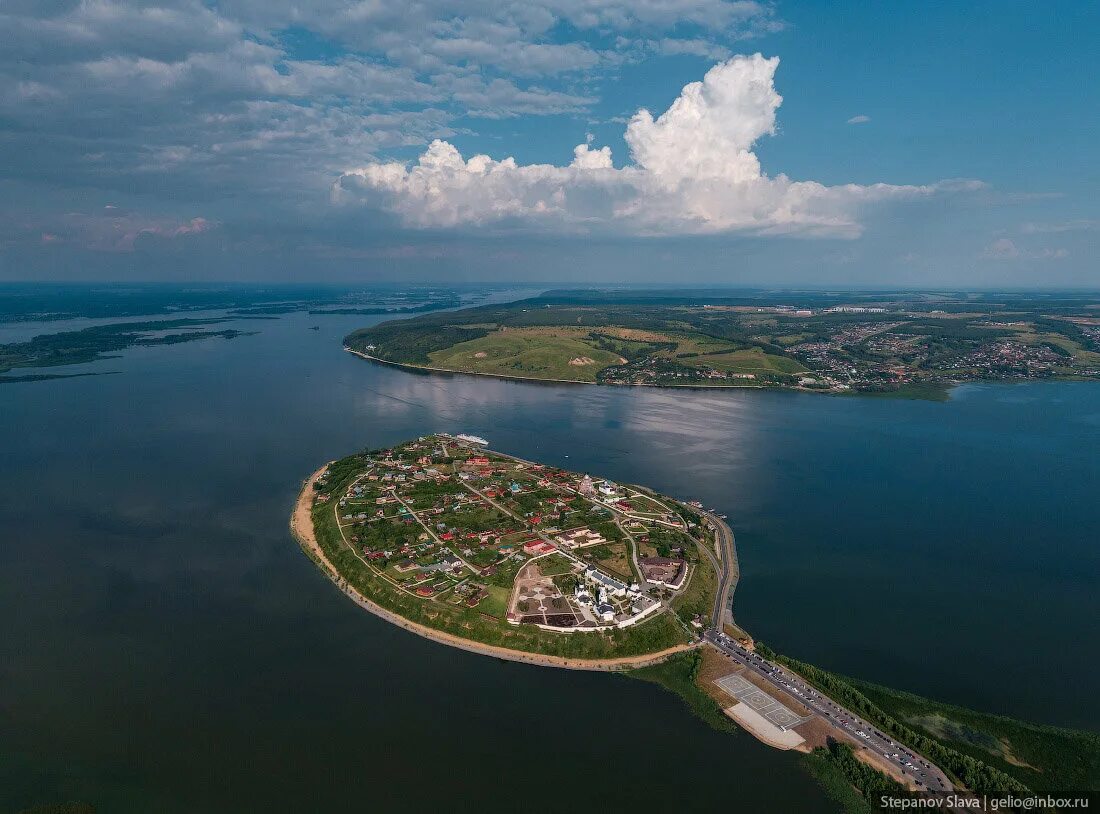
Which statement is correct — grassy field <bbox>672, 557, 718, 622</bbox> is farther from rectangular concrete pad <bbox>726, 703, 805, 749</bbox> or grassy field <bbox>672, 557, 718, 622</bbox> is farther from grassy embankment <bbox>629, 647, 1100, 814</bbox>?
rectangular concrete pad <bbox>726, 703, 805, 749</bbox>

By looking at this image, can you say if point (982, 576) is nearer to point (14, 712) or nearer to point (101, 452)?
point (14, 712)

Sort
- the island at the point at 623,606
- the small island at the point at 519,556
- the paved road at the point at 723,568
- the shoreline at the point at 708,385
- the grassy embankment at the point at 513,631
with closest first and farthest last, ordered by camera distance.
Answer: the island at the point at 623,606
the grassy embankment at the point at 513,631
the small island at the point at 519,556
the paved road at the point at 723,568
the shoreline at the point at 708,385

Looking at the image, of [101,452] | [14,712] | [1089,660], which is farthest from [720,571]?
[101,452]

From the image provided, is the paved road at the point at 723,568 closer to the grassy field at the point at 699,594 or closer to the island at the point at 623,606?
the island at the point at 623,606

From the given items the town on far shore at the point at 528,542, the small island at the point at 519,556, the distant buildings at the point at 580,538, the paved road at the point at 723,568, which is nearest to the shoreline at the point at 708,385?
the small island at the point at 519,556

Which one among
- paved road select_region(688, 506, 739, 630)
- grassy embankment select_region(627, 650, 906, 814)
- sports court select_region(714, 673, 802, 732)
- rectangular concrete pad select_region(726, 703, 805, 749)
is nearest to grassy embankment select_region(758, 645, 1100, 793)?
sports court select_region(714, 673, 802, 732)
